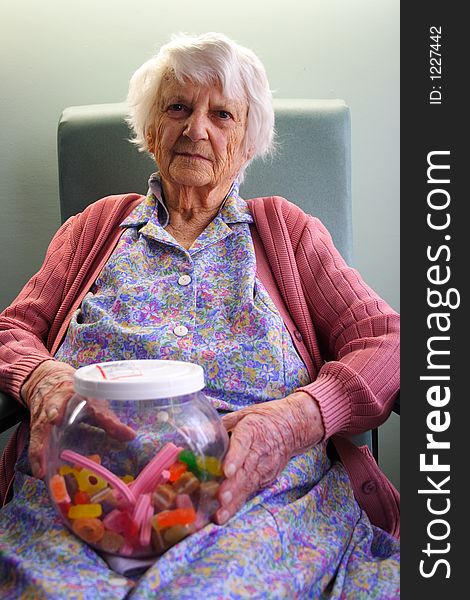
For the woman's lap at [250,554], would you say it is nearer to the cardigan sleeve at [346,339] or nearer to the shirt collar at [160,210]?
the cardigan sleeve at [346,339]

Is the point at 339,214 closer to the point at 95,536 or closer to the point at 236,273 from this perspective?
the point at 236,273

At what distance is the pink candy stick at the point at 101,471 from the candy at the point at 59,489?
0.03 metres

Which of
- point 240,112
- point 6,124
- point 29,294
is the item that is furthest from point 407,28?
point 6,124

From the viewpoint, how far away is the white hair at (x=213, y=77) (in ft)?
4.83

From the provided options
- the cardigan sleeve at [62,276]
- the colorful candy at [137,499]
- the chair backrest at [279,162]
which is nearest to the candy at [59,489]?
the colorful candy at [137,499]

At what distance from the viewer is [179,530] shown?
943 millimetres

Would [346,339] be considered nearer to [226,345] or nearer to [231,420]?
[226,345]

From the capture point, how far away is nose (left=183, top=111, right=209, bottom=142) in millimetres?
1478

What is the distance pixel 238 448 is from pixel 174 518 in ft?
0.49

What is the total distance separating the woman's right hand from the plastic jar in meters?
0.07

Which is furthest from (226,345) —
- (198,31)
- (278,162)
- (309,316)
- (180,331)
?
(198,31)

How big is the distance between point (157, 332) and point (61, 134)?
0.75 m

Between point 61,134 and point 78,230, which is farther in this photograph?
point 61,134

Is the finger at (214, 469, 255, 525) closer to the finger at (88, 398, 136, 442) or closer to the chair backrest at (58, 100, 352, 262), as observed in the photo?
the finger at (88, 398, 136, 442)
